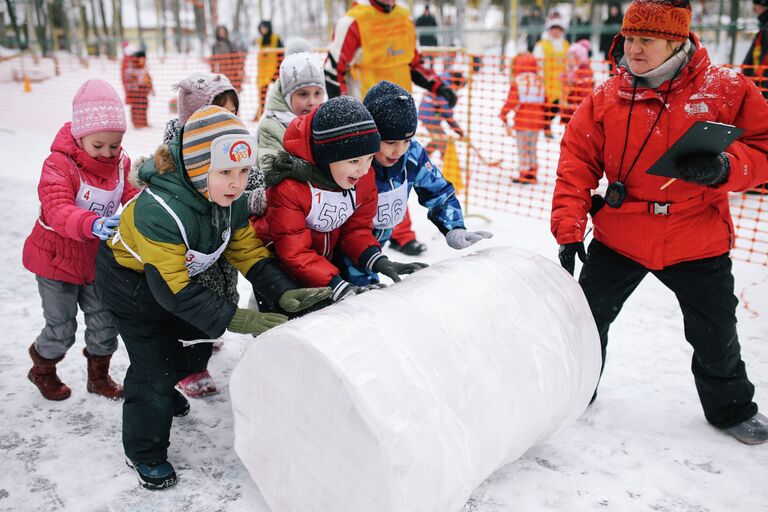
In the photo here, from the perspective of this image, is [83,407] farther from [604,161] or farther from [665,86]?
[665,86]

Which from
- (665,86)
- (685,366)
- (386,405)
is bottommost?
(685,366)

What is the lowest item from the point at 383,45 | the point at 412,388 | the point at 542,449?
the point at 542,449

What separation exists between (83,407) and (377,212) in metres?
1.75

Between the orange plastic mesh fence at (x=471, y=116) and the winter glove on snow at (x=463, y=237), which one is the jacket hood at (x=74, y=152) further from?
the orange plastic mesh fence at (x=471, y=116)

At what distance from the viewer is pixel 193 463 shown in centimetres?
271

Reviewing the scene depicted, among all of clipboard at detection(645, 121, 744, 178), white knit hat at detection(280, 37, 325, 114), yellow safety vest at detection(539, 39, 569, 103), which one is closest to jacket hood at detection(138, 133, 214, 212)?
white knit hat at detection(280, 37, 325, 114)

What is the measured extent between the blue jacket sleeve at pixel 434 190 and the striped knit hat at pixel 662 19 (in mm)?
1101

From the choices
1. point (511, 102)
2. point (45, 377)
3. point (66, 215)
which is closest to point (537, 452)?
point (66, 215)

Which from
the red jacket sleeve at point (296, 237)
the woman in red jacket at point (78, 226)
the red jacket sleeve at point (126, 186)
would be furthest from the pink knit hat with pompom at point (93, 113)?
the red jacket sleeve at point (296, 237)

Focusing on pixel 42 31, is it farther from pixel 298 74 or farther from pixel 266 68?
pixel 298 74

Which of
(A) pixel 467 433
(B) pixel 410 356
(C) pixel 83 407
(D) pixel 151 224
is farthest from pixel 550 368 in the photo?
(C) pixel 83 407

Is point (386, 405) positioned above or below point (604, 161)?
below

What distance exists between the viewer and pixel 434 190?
3172 mm

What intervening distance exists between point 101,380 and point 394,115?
6.61ft
